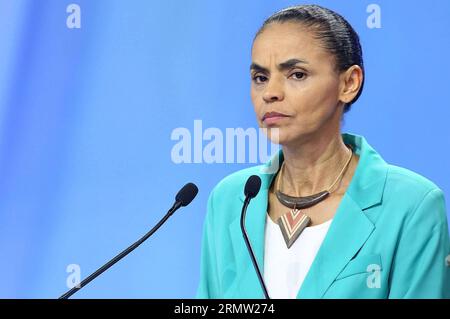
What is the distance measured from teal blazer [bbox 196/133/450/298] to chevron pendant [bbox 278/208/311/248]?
0.16 ft

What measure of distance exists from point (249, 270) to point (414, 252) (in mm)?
356

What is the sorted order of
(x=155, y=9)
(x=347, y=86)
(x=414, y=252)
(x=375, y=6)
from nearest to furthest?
(x=414, y=252) < (x=347, y=86) < (x=375, y=6) < (x=155, y=9)

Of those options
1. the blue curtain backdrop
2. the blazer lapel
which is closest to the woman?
the blazer lapel

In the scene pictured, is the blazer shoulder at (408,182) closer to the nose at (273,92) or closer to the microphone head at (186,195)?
the nose at (273,92)

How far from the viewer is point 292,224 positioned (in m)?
1.97

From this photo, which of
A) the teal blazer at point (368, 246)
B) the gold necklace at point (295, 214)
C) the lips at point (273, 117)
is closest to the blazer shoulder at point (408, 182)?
the teal blazer at point (368, 246)

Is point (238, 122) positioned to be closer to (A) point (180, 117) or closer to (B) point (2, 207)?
(A) point (180, 117)

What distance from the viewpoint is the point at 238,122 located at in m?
2.26

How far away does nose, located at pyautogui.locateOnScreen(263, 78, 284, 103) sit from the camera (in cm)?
194

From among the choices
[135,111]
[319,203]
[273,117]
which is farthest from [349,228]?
[135,111]

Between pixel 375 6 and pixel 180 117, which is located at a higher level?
pixel 375 6

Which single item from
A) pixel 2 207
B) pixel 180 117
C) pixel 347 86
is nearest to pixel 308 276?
pixel 347 86

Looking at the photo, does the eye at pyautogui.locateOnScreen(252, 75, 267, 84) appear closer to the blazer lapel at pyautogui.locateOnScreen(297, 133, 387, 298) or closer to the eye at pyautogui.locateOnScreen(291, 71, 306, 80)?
the eye at pyautogui.locateOnScreen(291, 71, 306, 80)

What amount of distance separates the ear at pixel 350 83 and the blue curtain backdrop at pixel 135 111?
0.36 feet
